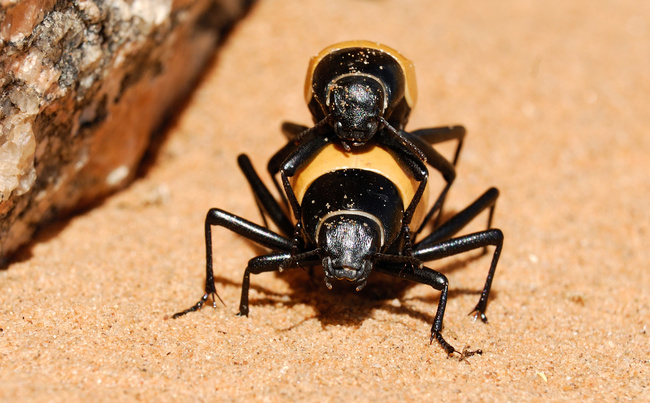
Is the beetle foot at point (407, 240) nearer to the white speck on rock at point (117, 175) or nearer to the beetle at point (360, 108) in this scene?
the beetle at point (360, 108)

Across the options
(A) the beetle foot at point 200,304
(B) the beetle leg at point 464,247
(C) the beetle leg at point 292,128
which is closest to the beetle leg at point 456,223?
(B) the beetle leg at point 464,247

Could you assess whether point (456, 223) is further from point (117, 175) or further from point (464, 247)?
point (117, 175)

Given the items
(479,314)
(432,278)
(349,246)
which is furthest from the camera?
(479,314)

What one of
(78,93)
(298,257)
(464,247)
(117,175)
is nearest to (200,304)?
(298,257)

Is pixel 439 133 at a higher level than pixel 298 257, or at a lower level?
higher

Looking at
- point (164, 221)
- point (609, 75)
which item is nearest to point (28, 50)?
point (164, 221)
